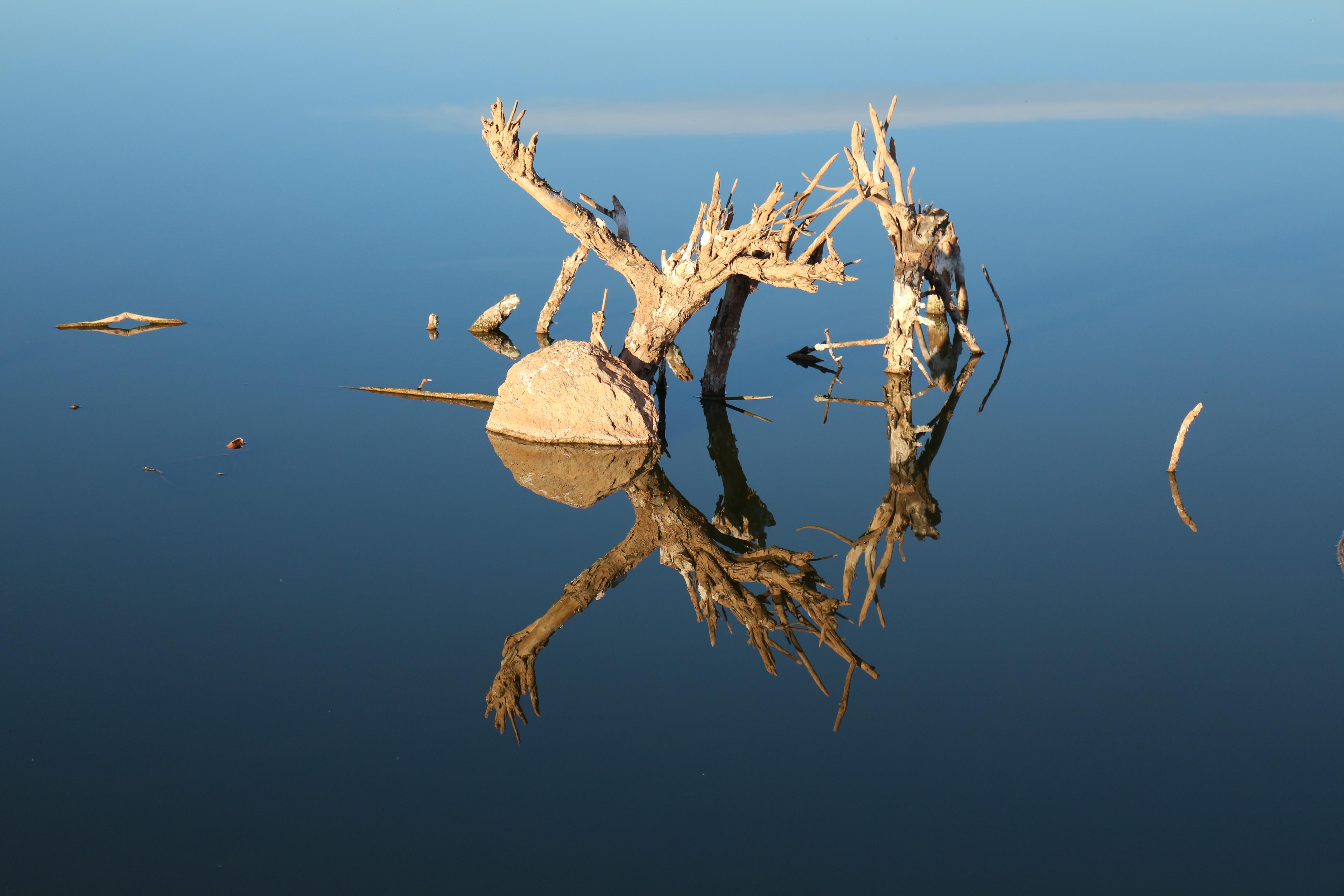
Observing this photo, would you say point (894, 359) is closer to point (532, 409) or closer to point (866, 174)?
point (866, 174)

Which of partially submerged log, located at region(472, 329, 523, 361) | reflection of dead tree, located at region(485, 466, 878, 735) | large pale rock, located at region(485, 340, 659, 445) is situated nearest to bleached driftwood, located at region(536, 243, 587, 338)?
partially submerged log, located at region(472, 329, 523, 361)

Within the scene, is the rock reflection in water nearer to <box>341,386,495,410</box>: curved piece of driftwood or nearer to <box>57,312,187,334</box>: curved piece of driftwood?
<box>341,386,495,410</box>: curved piece of driftwood

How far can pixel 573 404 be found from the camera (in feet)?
45.6

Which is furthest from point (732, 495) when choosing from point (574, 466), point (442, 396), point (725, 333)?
point (442, 396)

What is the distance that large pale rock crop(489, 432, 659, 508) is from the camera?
42.2 ft

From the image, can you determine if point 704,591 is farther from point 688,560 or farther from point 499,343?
point 499,343

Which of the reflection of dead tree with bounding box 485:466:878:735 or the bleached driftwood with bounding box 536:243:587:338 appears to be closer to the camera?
the reflection of dead tree with bounding box 485:466:878:735

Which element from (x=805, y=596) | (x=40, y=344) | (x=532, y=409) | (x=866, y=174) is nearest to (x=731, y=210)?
(x=866, y=174)

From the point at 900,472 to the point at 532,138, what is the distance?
5953mm

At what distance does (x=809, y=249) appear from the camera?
572 inches

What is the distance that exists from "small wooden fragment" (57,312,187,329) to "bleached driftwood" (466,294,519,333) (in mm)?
4669

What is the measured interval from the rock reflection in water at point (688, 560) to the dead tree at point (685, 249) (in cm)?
159

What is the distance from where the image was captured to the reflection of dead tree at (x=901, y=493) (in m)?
11.4

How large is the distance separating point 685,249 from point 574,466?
3031mm
